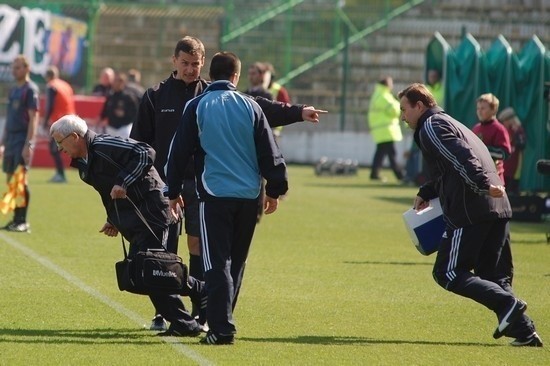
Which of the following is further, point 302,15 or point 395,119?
point 302,15

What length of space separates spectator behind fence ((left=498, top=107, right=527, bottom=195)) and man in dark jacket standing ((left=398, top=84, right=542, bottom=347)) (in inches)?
409

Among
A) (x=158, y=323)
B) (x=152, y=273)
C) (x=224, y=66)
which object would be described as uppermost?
(x=224, y=66)

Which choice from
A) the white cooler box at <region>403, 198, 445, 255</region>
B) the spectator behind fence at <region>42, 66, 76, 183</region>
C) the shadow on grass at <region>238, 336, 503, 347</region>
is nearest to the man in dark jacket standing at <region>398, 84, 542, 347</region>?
the shadow on grass at <region>238, 336, 503, 347</region>

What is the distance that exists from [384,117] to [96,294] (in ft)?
57.8

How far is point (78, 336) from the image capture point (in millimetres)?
9484

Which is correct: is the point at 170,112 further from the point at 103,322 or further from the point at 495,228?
the point at 495,228

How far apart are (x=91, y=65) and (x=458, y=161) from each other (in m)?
26.5

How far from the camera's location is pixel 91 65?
3516cm

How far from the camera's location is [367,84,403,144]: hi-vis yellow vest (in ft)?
94.1

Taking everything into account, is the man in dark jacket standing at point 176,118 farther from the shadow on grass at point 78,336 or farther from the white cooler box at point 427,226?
the white cooler box at point 427,226

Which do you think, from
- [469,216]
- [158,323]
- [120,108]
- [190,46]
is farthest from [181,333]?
[120,108]

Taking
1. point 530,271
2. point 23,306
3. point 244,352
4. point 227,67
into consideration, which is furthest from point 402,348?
point 530,271

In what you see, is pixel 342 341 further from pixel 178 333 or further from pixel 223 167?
pixel 223 167

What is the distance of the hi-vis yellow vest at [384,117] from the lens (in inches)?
1129
